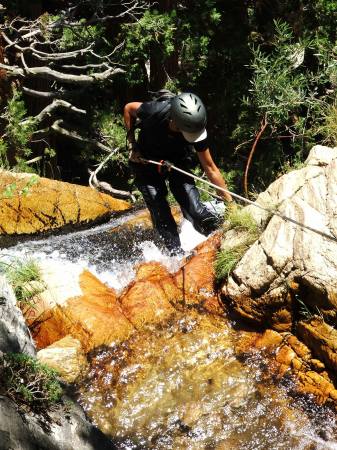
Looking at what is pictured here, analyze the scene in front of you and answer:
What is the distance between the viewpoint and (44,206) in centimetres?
705

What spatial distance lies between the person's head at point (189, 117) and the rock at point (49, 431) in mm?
2398

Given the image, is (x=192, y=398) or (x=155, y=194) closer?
(x=192, y=398)

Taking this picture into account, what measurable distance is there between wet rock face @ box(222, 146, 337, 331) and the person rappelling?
2.01ft

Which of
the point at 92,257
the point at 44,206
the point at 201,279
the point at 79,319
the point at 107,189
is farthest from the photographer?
the point at 107,189

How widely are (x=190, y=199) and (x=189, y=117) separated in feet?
3.94

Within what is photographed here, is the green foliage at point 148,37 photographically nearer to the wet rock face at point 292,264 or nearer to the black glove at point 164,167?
the black glove at point 164,167

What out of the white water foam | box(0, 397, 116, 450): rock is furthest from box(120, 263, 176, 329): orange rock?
box(0, 397, 116, 450): rock

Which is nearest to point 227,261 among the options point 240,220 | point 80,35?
point 240,220

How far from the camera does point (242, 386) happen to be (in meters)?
4.50

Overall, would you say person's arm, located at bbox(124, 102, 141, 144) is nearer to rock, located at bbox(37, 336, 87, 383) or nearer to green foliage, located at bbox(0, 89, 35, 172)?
rock, located at bbox(37, 336, 87, 383)

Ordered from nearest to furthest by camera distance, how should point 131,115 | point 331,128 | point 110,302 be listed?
point 131,115 < point 110,302 < point 331,128

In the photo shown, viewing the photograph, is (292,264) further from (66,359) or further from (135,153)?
(66,359)

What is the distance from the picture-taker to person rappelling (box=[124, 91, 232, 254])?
471cm

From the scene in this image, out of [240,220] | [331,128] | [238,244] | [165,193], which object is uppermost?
[165,193]
